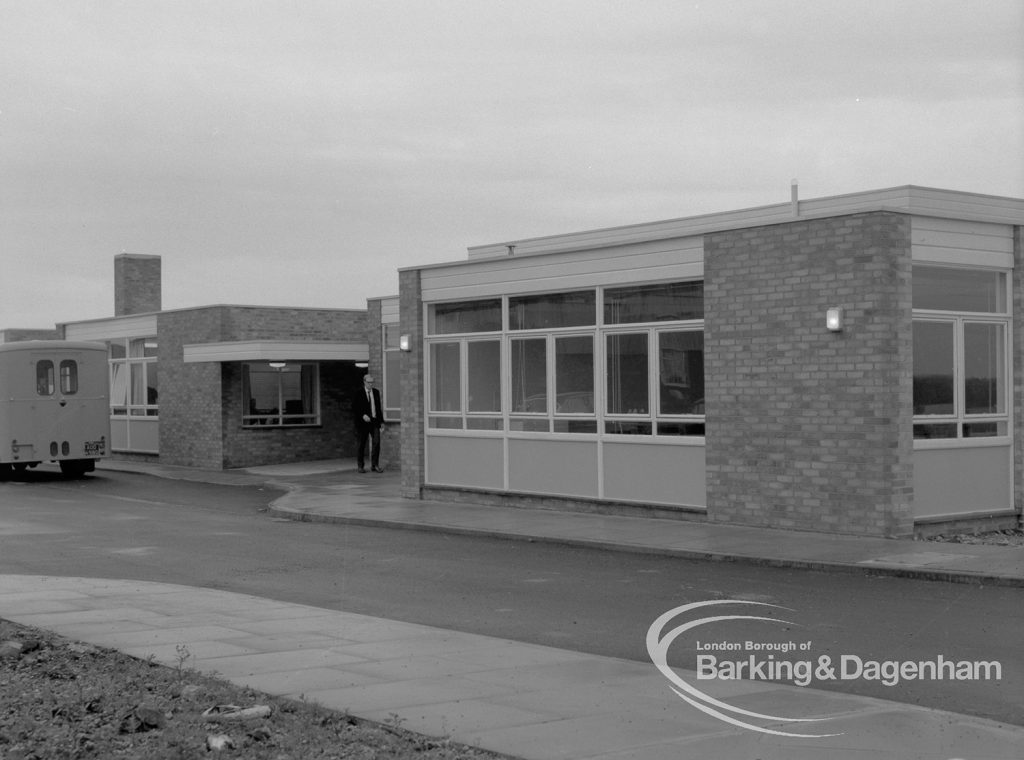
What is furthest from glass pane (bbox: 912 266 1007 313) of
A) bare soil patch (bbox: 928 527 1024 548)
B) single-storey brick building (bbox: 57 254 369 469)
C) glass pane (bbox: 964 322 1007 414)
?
single-storey brick building (bbox: 57 254 369 469)

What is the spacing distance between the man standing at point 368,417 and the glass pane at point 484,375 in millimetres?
7762

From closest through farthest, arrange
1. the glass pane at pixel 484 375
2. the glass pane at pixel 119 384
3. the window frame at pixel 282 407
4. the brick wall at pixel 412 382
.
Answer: the glass pane at pixel 484 375 < the brick wall at pixel 412 382 < the window frame at pixel 282 407 < the glass pane at pixel 119 384

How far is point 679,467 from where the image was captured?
1788cm

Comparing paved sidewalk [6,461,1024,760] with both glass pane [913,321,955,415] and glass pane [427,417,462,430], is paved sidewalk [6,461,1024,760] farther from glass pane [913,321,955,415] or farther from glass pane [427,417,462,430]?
glass pane [427,417,462,430]

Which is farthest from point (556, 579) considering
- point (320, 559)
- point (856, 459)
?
point (856, 459)

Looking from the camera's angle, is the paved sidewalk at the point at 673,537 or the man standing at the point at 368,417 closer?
the paved sidewalk at the point at 673,537

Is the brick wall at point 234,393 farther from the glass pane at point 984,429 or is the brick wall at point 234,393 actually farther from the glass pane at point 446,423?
the glass pane at point 984,429

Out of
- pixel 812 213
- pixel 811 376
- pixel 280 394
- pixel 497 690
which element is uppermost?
pixel 812 213

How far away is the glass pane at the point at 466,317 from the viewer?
2086 centimetres

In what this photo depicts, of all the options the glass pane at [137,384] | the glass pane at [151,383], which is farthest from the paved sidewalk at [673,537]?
the glass pane at [137,384]

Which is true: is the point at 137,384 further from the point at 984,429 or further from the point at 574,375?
the point at 984,429

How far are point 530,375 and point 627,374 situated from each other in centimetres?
214

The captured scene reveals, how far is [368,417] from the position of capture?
28891mm

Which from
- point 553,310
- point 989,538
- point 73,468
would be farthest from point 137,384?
point 989,538
